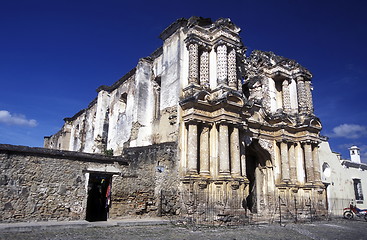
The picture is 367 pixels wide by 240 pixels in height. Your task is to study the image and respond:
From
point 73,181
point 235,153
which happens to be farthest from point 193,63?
point 73,181

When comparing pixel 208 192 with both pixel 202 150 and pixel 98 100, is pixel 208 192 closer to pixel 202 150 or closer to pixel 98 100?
pixel 202 150

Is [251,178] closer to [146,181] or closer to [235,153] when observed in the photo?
[235,153]

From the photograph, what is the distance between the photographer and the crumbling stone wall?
39.4 feet

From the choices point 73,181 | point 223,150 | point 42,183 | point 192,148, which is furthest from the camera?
point 223,150

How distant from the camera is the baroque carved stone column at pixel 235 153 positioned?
13.3m

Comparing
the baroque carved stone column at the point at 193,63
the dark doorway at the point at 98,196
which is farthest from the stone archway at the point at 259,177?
the dark doorway at the point at 98,196

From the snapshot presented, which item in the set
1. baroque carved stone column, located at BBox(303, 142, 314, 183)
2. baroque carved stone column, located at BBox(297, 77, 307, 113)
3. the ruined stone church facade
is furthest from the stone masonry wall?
baroque carved stone column, located at BBox(297, 77, 307, 113)

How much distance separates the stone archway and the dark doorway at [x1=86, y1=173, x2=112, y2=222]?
8414 mm

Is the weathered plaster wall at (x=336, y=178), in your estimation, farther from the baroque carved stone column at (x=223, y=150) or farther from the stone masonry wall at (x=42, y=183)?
the stone masonry wall at (x=42, y=183)

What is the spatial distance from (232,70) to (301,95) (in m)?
6.47

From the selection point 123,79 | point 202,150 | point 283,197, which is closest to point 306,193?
point 283,197

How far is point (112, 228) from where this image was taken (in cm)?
971

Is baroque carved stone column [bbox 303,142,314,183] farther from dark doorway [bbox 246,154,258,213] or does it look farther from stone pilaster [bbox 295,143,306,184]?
dark doorway [bbox 246,154,258,213]

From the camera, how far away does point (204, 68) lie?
48.4ft
